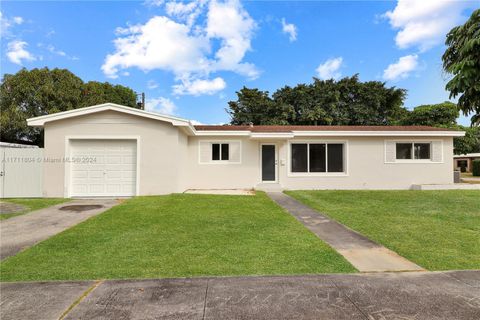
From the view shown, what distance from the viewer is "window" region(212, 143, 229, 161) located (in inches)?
522

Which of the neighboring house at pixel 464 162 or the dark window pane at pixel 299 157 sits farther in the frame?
the neighboring house at pixel 464 162

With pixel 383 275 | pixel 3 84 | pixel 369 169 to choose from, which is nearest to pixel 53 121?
pixel 383 275

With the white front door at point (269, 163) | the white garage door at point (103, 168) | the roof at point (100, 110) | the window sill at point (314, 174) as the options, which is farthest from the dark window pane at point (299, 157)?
the white garage door at point (103, 168)

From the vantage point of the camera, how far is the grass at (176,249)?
12.4 feet

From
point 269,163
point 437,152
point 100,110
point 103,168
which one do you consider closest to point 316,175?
point 269,163

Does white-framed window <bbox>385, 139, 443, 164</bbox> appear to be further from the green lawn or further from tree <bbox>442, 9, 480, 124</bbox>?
tree <bbox>442, 9, 480, 124</bbox>

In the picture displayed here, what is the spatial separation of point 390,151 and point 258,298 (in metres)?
13.0

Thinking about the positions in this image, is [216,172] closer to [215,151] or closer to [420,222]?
[215,151]

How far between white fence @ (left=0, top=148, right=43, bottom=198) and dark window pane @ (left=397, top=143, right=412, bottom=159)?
51.8 ft

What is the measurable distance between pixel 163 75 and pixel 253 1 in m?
12.6

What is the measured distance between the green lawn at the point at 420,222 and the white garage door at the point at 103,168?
6.73m

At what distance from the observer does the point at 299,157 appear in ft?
44.6

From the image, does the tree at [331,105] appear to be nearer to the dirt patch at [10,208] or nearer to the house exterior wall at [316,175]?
the house exterior wall at [316,175]

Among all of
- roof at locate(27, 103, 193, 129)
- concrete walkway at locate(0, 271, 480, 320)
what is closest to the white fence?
roof at locate(27, 103, 193, 129)
